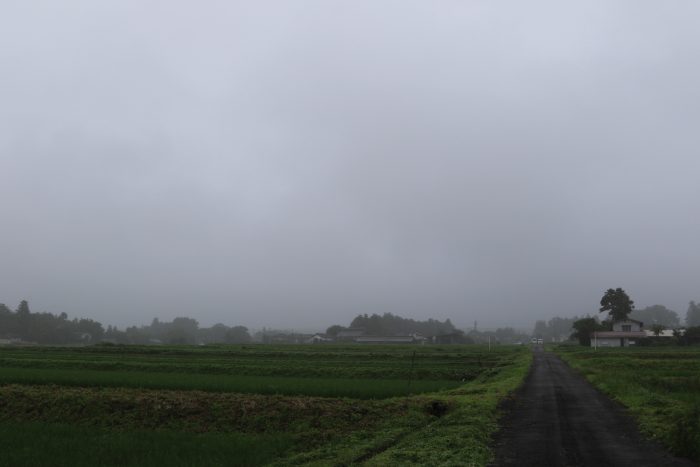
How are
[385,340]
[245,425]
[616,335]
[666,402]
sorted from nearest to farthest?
[245,425] → [666,402] → [616,335] → [385,340]

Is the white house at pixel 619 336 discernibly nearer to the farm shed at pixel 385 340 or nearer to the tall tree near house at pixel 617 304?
the tall tree near house at pixel 617 304

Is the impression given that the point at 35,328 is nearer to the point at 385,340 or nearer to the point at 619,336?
the point at 385,340

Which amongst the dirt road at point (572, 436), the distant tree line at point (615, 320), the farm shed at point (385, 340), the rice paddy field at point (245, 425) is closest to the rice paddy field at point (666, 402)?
the dirt road at point (572, 436)

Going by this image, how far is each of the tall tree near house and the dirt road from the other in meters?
109

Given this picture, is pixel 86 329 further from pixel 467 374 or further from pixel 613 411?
pixel 613 411

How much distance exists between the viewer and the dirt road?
533 inches

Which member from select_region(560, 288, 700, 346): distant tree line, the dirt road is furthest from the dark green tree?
the dirt road

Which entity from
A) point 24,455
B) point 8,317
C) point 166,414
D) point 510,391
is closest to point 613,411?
point 510,391

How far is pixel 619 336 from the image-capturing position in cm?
10612

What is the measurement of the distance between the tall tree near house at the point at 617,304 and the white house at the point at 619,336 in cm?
589

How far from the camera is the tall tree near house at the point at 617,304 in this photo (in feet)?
410

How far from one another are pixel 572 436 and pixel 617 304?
12106cm

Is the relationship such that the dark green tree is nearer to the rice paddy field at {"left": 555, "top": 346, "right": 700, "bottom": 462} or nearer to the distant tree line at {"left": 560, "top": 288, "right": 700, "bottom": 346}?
the distant tree line at {"left": 560, "top": 288, "right": 700, "bottom": 346}

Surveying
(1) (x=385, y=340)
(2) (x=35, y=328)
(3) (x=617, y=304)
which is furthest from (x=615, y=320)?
(2) (x=35, y=328)
